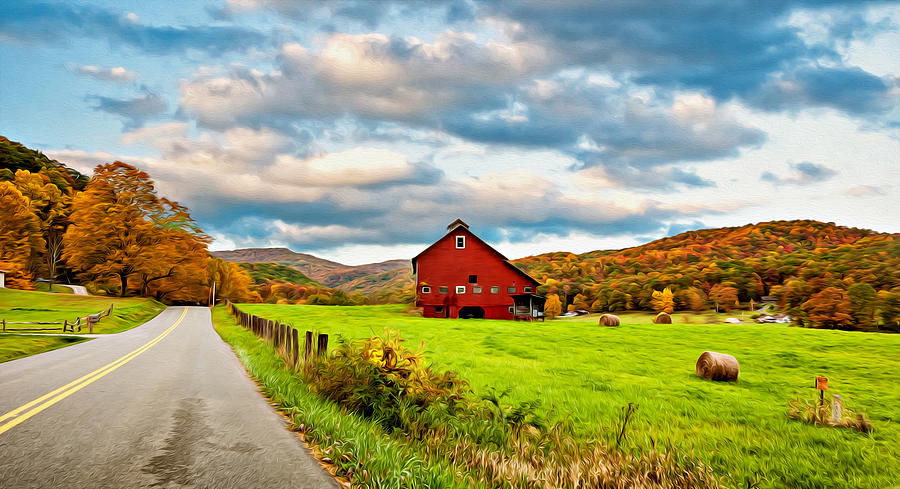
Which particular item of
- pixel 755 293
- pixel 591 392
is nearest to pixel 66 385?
pixel 591 392

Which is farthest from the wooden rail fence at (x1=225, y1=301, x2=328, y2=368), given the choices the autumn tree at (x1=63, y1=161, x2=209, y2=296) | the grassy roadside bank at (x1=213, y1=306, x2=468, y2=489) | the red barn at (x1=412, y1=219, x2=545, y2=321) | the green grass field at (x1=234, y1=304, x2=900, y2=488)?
the autumn tree at (x1=63, y1=161, x2=209, y2=296)

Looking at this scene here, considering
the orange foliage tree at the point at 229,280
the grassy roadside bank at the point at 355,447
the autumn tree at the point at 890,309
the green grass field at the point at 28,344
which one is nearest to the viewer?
the grassy roadside bank at the point at 355,447

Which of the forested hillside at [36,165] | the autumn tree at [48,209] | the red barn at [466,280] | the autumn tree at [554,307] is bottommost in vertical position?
the autumn tree at [554,307]

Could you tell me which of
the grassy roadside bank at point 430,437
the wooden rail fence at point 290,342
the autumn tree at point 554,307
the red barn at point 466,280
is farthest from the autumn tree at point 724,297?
the grassy roadside bank at point 430,437

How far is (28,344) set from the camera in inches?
790

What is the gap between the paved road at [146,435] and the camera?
489 cm

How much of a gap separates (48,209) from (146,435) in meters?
86.3

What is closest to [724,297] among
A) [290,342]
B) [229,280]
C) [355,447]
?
[290,342]

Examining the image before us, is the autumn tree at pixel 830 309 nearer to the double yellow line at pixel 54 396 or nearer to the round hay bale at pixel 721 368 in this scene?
the round hay bale at pixel 721 368

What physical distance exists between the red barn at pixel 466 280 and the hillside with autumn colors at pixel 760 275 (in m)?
5.07

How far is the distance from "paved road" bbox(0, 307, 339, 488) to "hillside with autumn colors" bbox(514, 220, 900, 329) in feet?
A: 168

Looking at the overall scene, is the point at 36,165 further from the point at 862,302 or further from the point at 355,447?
the point at 862,302

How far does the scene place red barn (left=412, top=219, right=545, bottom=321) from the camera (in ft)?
179

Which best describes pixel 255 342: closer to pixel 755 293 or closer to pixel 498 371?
pixel 498 371
